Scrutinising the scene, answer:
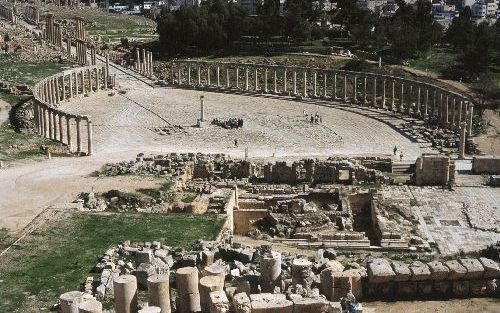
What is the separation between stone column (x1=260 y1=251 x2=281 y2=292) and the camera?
22016 mm

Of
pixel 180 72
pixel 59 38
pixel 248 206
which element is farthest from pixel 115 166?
pixel 59 38

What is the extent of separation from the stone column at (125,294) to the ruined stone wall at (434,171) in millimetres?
27756

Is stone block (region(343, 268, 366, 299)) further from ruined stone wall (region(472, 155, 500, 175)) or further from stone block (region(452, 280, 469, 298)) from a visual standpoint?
ruined stone wall (region(472, 155, 500, 175))

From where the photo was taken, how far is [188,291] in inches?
815

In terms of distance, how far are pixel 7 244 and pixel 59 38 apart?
83.7 metres

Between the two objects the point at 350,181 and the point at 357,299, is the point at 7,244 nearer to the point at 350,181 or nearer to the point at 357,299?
the point at 357,299

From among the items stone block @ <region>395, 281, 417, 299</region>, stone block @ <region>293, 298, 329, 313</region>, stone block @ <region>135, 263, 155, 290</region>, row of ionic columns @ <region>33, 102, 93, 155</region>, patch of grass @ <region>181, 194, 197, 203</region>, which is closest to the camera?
stone block @ <region>293, 298, 329, 313</region>

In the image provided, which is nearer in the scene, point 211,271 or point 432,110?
point 211,271

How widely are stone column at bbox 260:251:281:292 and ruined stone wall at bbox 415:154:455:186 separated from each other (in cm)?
2374

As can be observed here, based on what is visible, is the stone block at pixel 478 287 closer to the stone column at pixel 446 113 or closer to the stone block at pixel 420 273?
the stone block at pixel 420 273

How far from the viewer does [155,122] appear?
66.3 m

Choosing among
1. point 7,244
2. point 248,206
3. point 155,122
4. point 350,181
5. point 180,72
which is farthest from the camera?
point 180,72

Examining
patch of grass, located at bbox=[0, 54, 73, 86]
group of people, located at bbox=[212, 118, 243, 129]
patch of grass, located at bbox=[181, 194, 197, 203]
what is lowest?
patch of grass, located at bbox=[181, 194, 197, 203]

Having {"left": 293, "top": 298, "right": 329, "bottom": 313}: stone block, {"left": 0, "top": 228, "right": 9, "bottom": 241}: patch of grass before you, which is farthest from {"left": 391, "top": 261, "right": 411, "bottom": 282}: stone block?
{"left": 0, "top": 228, "right": 9, "bottom": 241}: patch of grass
